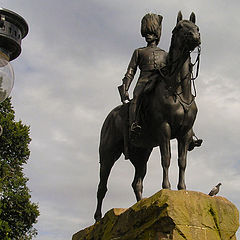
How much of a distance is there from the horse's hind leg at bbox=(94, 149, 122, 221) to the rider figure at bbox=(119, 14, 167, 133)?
150 cm

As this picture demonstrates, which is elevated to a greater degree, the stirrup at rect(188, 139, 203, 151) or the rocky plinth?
the stirrup at rect(188, 139, 203, 151)

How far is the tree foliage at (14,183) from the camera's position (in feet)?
67.9

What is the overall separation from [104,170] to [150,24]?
3.01 meters

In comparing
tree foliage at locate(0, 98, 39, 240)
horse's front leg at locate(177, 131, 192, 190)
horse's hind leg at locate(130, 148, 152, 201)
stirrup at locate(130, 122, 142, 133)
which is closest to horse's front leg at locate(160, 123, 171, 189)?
horse's front leg at locate(177, 131, 192, 190)

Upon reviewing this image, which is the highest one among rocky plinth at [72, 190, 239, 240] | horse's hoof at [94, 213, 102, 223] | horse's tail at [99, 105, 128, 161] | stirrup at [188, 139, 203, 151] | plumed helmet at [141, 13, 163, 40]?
plumed helmet at [141, 13, 163, 40]

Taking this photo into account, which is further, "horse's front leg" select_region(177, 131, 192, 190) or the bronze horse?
"horse's front leg" select_region(177, 131, 192, 190)

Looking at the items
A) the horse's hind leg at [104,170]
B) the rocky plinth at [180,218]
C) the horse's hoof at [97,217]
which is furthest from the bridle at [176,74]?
the horse's hoof at [97,217]

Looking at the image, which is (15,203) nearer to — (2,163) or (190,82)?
(2,163)

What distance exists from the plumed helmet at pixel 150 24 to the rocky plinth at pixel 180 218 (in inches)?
137

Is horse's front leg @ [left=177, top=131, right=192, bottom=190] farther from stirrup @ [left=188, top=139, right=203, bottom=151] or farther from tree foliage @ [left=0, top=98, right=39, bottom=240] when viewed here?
tree foliage @ [left=0, top=98, right=39, bottom=240]

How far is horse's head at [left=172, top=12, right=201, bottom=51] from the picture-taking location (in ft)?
24.9

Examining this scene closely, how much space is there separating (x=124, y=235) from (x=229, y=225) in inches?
62.5

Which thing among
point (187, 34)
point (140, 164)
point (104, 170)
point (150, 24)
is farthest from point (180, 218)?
point (150, 24)

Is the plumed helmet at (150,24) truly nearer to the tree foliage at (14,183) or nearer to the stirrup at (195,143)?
the stirrup at (195,143)
